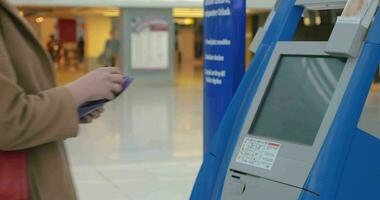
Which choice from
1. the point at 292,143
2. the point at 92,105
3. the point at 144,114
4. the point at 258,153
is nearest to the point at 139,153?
the point at 144,114

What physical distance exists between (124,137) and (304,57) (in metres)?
6.16

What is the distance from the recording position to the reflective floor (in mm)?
5191

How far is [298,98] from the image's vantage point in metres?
1.97

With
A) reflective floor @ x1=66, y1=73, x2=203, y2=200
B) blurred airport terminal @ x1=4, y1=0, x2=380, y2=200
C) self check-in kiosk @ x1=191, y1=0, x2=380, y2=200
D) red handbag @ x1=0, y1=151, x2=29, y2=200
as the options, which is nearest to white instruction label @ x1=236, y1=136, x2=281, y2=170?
self check-in kiosk @ x1=191, y1=0, x2=380, y2=200

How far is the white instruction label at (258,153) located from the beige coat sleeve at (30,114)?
68cm

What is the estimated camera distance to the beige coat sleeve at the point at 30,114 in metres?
1.39

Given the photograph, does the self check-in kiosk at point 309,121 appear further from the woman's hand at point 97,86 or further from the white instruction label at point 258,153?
the woman's hand at point 97,86

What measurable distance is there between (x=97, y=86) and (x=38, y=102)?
171mm

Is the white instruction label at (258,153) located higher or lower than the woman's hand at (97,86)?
lower

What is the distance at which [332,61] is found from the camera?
1896 mm

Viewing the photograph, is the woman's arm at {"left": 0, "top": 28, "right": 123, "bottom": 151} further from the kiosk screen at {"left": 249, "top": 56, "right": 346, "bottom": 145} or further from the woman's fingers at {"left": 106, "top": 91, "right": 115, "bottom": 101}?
the kiosk screen at {"left": 249, "top": 56, "right": 346, "bottom": 145}

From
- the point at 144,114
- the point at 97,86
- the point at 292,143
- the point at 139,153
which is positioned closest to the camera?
the point at 97,86

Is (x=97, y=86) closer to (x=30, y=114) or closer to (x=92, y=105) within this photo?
Answer: (x=92, y=105)

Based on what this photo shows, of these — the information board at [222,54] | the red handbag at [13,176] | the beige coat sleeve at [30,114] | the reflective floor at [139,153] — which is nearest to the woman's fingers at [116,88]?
the beige coat sleeve at [30,114]
